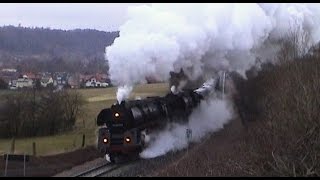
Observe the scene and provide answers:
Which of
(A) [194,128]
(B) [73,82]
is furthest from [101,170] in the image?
(B) [73,82]

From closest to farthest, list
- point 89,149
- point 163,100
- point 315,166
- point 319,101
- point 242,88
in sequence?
point 315,166
point 319,101
point 163,100
point 89,149
point 242,88

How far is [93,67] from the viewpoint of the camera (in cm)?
11931

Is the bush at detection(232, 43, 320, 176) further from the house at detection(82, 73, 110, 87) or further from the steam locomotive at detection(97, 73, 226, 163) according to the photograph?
the house at detection(82, 73, 110, 87)

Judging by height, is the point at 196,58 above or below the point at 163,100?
above

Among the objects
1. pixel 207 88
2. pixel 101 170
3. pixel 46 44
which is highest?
pixel 46 44

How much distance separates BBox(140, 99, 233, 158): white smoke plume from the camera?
2483 centimetres

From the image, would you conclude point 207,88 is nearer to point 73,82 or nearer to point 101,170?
point 101,170

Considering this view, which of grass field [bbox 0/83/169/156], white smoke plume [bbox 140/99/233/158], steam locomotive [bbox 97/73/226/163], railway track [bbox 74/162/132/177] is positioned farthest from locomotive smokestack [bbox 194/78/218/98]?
railway track [bbox 74/162/132/177]

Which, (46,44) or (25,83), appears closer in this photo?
(25,83)

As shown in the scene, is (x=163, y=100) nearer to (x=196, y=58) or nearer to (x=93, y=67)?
(x=196, y=58)

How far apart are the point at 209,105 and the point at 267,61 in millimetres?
4719

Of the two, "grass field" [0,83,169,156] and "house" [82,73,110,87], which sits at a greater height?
"house" [82,73,110,87]

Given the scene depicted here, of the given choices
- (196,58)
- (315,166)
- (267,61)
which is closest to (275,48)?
(267,61)

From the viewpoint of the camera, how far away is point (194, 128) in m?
31.0
